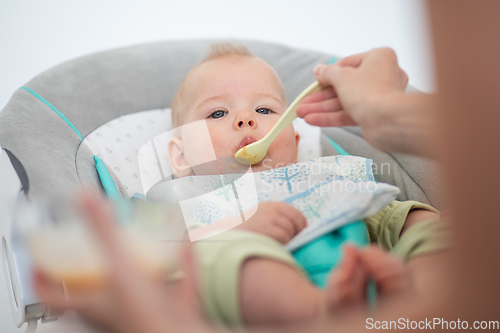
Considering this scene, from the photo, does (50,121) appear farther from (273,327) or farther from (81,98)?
(273,327)

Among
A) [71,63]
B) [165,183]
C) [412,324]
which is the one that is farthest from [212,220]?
[71,63]

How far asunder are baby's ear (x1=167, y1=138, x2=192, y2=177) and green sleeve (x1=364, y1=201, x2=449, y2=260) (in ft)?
1.49

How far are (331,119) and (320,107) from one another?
32 mm

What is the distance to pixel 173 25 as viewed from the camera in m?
→ 1.87

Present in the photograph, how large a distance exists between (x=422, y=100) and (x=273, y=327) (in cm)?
29

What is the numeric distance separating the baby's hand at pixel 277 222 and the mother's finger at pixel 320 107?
0.17 meters

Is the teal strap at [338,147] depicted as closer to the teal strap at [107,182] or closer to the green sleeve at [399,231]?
the green sleeve at [399,231]

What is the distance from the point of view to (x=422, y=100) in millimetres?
426

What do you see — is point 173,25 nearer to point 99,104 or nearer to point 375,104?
point 99,104

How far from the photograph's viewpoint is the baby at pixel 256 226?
421mm

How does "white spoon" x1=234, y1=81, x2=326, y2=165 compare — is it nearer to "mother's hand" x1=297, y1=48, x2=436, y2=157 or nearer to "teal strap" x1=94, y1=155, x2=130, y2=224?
"mother's hand" x1=297, y1=48, x2=436, y2=157

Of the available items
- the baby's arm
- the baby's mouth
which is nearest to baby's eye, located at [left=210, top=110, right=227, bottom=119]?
the baby's mouth

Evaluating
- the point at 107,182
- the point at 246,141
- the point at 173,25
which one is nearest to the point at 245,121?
the point at 246,141

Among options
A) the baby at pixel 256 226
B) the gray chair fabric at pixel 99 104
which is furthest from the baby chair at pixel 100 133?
the baby at pixel 256 226
